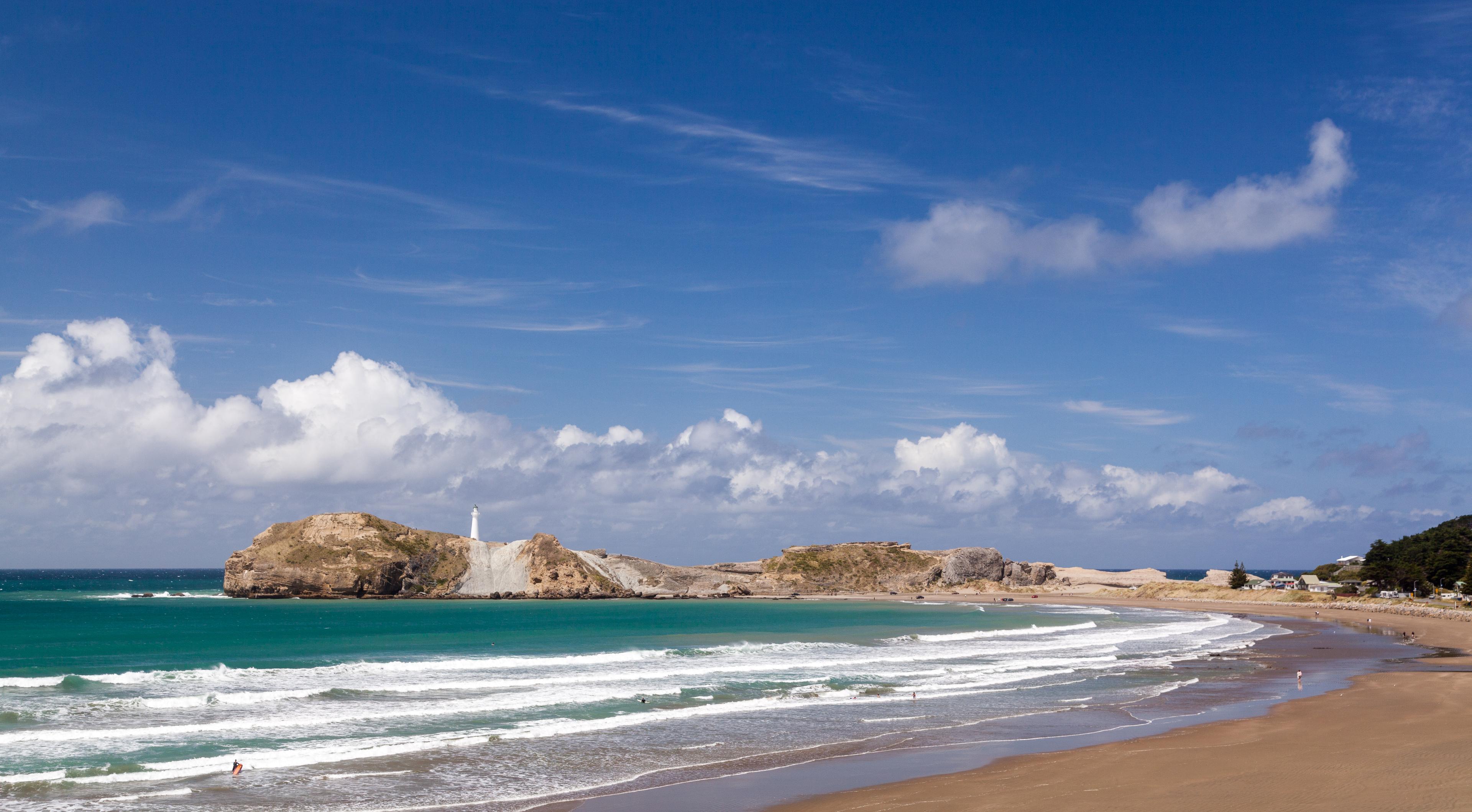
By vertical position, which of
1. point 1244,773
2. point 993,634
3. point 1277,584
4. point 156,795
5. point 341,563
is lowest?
point 1277,584

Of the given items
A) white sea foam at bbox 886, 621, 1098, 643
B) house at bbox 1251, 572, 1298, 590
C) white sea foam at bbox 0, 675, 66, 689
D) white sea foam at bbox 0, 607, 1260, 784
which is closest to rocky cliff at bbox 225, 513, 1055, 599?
house at bbox 1251, 572, 1298, 590

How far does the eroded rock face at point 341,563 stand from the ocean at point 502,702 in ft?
170

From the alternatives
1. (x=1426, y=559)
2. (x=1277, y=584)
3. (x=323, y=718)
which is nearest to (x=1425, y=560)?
(x=1426, y=559)

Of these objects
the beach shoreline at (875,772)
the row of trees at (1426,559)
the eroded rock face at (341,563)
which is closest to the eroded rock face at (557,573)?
the eroded rock face at (341,563)

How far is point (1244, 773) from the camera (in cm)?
1966

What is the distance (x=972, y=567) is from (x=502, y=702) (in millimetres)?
133909

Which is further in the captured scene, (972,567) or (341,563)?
(972,567)

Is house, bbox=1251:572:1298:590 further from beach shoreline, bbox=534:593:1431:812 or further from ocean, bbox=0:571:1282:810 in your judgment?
beach shoreline, bbox=534:593:1431:812

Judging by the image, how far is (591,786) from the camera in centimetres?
1922

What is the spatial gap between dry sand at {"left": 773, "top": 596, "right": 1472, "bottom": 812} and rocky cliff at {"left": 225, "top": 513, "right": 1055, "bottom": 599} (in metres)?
112

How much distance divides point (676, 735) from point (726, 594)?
11911 centimetres

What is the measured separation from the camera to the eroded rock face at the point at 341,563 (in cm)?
11981

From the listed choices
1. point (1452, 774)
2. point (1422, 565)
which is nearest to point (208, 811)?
point (1452, 774)

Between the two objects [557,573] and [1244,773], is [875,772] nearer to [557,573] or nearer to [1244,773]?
[1244,773]
